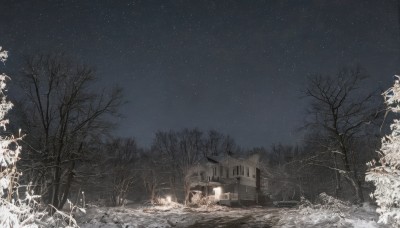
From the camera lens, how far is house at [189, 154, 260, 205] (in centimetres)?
6034

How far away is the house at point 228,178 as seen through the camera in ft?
198

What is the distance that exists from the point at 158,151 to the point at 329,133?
61636 millimetres

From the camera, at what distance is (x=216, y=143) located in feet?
326

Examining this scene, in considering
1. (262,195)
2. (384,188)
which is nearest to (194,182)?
(262,195)

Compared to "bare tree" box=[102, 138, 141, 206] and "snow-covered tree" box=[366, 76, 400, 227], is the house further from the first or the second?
"snow-covered tree" box=[366, 76, 400, 227]

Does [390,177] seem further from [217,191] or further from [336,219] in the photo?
[217,191]

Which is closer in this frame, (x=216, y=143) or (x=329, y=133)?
(x=329, y=133)

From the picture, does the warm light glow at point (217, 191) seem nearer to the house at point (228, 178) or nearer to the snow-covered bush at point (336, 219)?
the house at point (228, 178)

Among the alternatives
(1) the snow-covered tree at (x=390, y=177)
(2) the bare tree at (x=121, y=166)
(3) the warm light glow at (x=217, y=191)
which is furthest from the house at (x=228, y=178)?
(1) the snow-covered tree at (x=390, y=177)

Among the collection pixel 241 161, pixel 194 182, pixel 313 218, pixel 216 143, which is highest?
pixel 216 143

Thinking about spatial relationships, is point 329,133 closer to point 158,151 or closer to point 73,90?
point 73,90

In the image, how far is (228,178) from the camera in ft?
208

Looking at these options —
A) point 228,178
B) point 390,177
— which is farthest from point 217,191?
point 390,177

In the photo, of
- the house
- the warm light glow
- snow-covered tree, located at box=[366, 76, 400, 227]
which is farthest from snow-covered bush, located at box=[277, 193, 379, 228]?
the warm light glow
